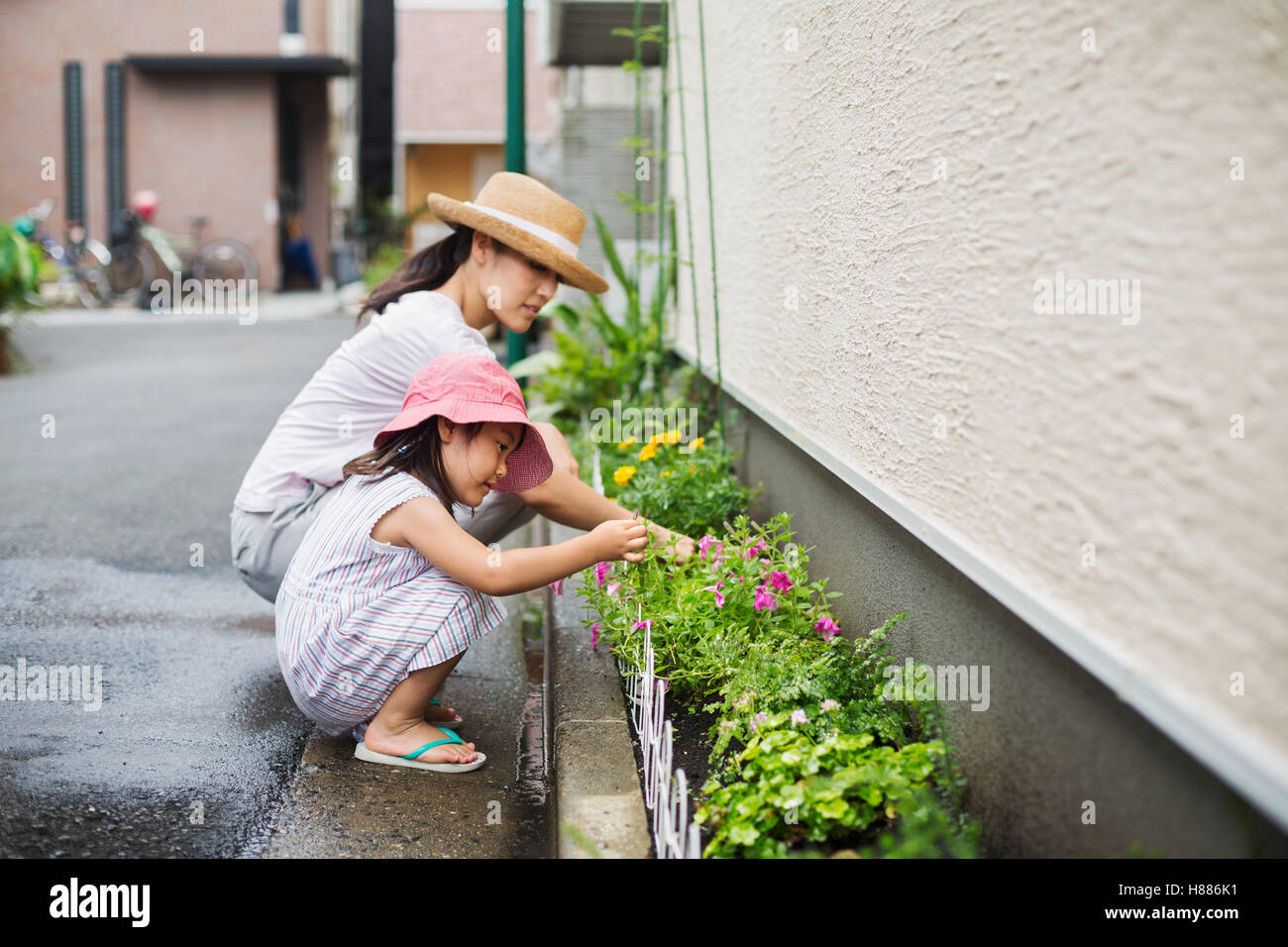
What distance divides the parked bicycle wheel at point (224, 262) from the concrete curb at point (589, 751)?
1633 cm

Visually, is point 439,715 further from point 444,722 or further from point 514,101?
point 514,101

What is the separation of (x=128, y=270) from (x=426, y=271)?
16059mm

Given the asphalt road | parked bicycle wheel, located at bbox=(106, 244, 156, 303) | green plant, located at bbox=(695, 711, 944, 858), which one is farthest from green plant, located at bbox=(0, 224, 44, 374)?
green plant, located at bbox=(695, 711, 944, 858)

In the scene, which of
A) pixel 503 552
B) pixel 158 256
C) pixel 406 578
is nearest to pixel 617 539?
pixel 503 552

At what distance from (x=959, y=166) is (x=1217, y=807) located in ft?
4.10

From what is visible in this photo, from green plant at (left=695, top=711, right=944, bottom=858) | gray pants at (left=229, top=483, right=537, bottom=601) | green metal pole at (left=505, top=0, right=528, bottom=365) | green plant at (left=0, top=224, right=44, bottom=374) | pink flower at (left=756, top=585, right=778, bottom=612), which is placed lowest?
green plant at (left=695, top=711, right=944, bottom=858)

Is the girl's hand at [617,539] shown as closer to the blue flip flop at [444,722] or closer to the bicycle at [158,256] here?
the blue flip flop at [444,722]

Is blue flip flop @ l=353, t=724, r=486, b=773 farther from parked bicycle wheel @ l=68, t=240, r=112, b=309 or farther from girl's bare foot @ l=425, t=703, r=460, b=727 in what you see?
parked bicycle wheel @ l=68, t=240, r=112, b=309

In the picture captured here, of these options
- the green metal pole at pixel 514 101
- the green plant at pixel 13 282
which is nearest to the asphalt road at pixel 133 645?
the green plant at pixel 13 282

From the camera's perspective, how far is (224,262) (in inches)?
737

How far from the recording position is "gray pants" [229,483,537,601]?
11.0 feet

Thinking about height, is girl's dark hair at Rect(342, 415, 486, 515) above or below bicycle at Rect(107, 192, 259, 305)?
below

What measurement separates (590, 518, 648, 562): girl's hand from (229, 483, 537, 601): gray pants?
728 mm

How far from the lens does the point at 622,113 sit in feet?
27.7
